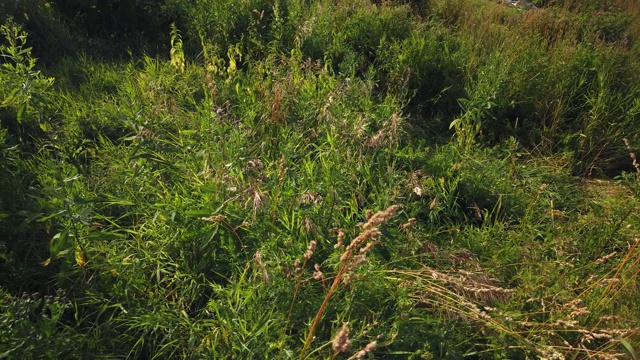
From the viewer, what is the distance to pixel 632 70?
4.61m

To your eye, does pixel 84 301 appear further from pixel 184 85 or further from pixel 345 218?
pixel 184 85

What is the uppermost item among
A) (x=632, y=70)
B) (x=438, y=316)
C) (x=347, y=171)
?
(x=632, y=70)

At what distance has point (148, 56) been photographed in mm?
4531

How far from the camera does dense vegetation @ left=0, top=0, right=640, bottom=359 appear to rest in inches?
89.6

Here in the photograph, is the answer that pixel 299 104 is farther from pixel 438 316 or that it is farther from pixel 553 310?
pixel 553 310

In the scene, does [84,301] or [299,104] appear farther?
[299,104]

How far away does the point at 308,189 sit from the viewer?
282 cm

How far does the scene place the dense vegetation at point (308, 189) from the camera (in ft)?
7.47

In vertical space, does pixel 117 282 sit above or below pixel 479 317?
below

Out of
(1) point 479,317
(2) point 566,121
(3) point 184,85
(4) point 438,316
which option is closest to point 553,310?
(1) point 479,317

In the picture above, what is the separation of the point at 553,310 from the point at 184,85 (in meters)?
3.04

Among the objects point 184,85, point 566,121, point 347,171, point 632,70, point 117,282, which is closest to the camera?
point 117,282

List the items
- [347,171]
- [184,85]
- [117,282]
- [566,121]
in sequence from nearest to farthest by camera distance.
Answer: [117,282] → [347,171] → [184,85] → [566,121]

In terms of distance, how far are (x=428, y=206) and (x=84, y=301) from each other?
6.52 ft
